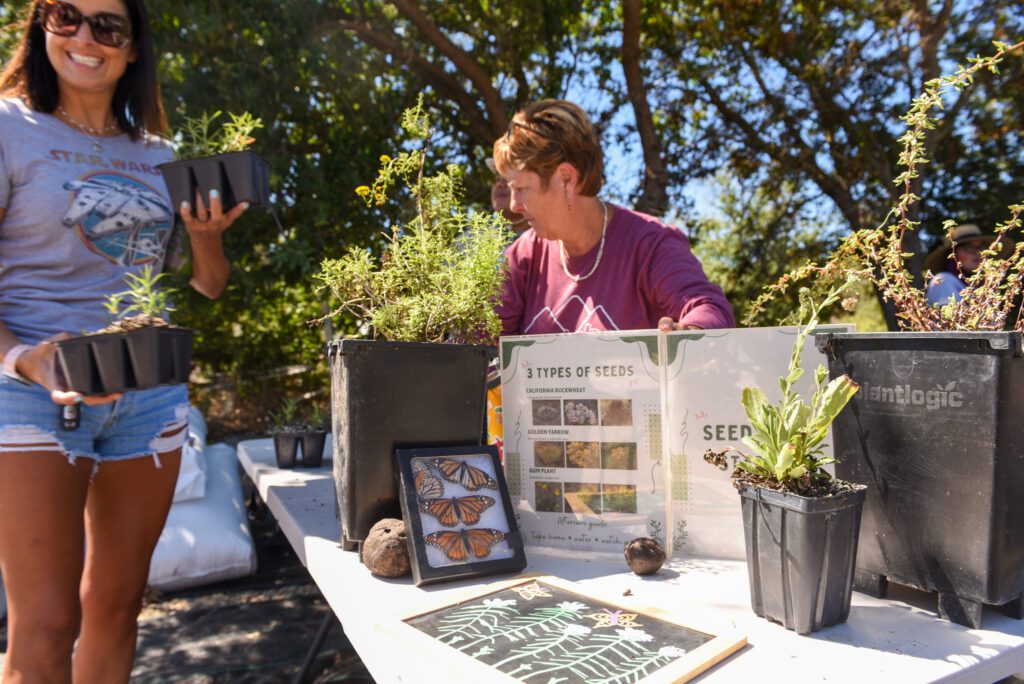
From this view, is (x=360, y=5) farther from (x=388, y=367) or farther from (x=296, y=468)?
(x=388, y=367)

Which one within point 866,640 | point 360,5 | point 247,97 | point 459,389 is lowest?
point 866,640

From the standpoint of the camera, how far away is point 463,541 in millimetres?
1054

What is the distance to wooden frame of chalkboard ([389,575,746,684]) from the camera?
72cm

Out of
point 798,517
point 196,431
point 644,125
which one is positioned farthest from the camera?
point 644,125

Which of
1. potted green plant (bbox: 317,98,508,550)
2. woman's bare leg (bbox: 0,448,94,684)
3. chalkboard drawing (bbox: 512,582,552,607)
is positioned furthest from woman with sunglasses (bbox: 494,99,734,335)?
woman's bare leg (bbox: 0,448,94,684)

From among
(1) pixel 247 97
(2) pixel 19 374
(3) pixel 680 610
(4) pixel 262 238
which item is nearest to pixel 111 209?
(2) pixel 19 374

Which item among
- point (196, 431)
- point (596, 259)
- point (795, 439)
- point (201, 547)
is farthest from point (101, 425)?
point (196, 431)

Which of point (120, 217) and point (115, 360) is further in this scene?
point (120, 217)

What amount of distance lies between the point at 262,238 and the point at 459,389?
3.17 meters

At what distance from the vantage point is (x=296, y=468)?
82.8 inches

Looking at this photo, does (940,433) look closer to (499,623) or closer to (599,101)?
(499,623)

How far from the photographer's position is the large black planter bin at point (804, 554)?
31.1 inches

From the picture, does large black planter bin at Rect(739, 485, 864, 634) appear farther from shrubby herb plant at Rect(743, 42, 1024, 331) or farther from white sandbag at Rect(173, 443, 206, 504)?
white sandbag at Rect(173, 443, 206, 504)

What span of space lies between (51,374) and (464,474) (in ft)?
2.24
